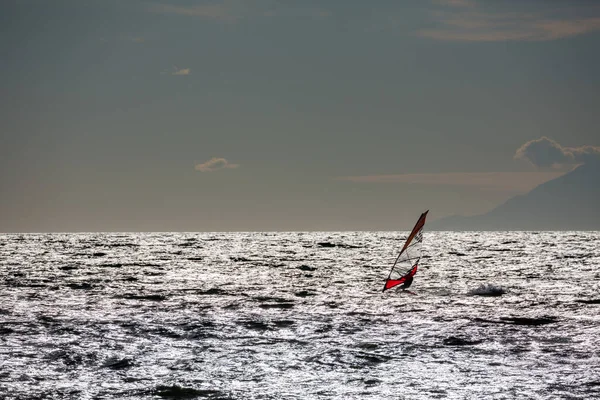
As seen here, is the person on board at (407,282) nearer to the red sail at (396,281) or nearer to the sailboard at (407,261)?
the sailboard at (407,261)

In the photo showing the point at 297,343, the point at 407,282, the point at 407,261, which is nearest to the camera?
the point at 297,343

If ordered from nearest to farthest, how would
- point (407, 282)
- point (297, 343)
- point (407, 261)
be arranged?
point (297, 343) → point (407, 261) → point (407, 282)

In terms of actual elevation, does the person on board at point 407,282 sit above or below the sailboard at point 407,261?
→ below

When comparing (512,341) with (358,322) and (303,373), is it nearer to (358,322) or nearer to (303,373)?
(358,322)

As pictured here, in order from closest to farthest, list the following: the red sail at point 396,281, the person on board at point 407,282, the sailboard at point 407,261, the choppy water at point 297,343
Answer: the choppy water at point 297,343, the sailboard at point 407,261, the red sail at point 396,281, the person on board at point 407,282

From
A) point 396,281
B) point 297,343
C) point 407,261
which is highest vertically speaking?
point 407,261

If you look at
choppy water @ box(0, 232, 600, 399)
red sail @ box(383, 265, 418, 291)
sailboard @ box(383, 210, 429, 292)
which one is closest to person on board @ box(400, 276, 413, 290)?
sailboard @ box(383, 210, 429, 292)

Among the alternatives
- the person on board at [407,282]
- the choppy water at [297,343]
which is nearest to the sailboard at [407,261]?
the person on board at [407,282]

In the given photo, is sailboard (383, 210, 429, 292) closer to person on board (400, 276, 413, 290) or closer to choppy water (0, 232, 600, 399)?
person on board (400, 276, 413, 290)

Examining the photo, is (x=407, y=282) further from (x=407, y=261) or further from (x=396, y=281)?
(x=407, y=261)

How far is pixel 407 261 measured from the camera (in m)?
32.0

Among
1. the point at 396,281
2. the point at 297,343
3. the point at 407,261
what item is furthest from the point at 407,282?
the point at 297,343

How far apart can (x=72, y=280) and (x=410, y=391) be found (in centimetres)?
3020

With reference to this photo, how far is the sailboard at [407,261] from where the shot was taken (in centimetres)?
3125
